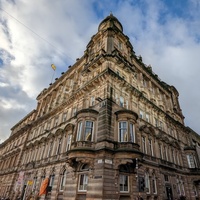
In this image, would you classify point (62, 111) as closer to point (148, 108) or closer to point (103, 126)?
point (103, 126)

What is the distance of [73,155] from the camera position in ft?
52.4

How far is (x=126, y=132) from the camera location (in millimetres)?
17516

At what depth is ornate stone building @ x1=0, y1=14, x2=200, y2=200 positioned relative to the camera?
15.7 meters

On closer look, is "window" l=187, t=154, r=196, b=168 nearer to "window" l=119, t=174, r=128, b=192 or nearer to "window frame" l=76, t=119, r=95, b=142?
"window" l=119, t=174, r=128, b=192

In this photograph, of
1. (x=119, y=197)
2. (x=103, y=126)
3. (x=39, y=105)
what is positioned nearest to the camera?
(x=119, y=197)

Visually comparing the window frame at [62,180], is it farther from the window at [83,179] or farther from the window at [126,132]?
the window at [126,132]

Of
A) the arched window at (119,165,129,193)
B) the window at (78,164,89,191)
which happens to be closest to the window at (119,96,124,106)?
the arched window at (119,165,129,193)

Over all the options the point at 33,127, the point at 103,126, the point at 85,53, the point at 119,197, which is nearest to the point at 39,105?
the point at 33,127

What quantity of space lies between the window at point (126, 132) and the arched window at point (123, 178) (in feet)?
9.29

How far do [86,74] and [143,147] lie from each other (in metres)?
14.4

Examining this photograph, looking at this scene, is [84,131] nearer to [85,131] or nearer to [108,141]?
[85,131]

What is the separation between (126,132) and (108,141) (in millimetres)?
2568

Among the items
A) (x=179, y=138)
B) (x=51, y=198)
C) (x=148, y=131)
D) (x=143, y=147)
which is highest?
(x=179, y=138)

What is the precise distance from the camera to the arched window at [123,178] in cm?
1548
